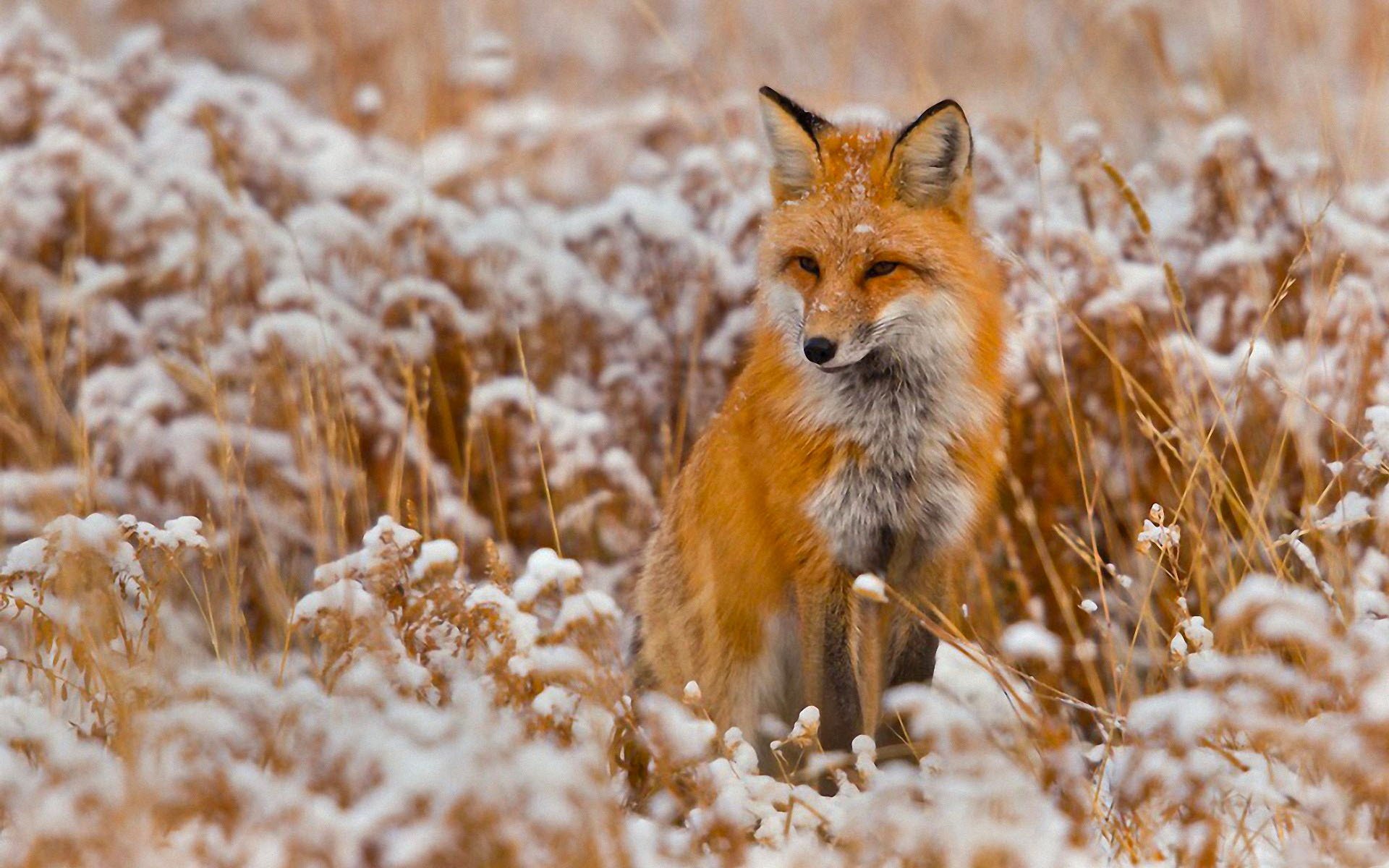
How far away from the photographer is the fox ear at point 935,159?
3355mm

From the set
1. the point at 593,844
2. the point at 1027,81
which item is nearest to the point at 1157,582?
the point at 593,844

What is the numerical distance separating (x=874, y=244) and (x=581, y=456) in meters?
2.12

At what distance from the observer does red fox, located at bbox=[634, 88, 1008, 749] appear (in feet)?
11.0

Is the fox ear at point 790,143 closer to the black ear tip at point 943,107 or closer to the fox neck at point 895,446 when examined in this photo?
the black ear tip at point 943,107

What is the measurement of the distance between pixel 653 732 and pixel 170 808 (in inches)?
35.0

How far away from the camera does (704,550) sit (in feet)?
11.6

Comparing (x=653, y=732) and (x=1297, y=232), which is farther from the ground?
(x=1297, y=232)

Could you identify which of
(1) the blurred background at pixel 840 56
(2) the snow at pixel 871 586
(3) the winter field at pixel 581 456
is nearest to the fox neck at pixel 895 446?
(3) the winter field at pixel 581 456

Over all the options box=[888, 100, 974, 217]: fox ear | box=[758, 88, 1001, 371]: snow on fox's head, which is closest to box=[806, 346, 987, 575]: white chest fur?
box=[758, 88, 1001, 371]: snow on fox's head

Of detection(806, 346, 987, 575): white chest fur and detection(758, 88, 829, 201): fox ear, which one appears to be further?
detection(758, 88, 829, 201): fox ear

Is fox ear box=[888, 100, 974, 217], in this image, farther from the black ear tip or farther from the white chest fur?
the white chest fur

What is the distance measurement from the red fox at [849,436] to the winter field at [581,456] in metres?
0.27

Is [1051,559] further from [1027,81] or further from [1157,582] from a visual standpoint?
[1027,81]

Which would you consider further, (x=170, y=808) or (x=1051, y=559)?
(x=1051, y=559)
